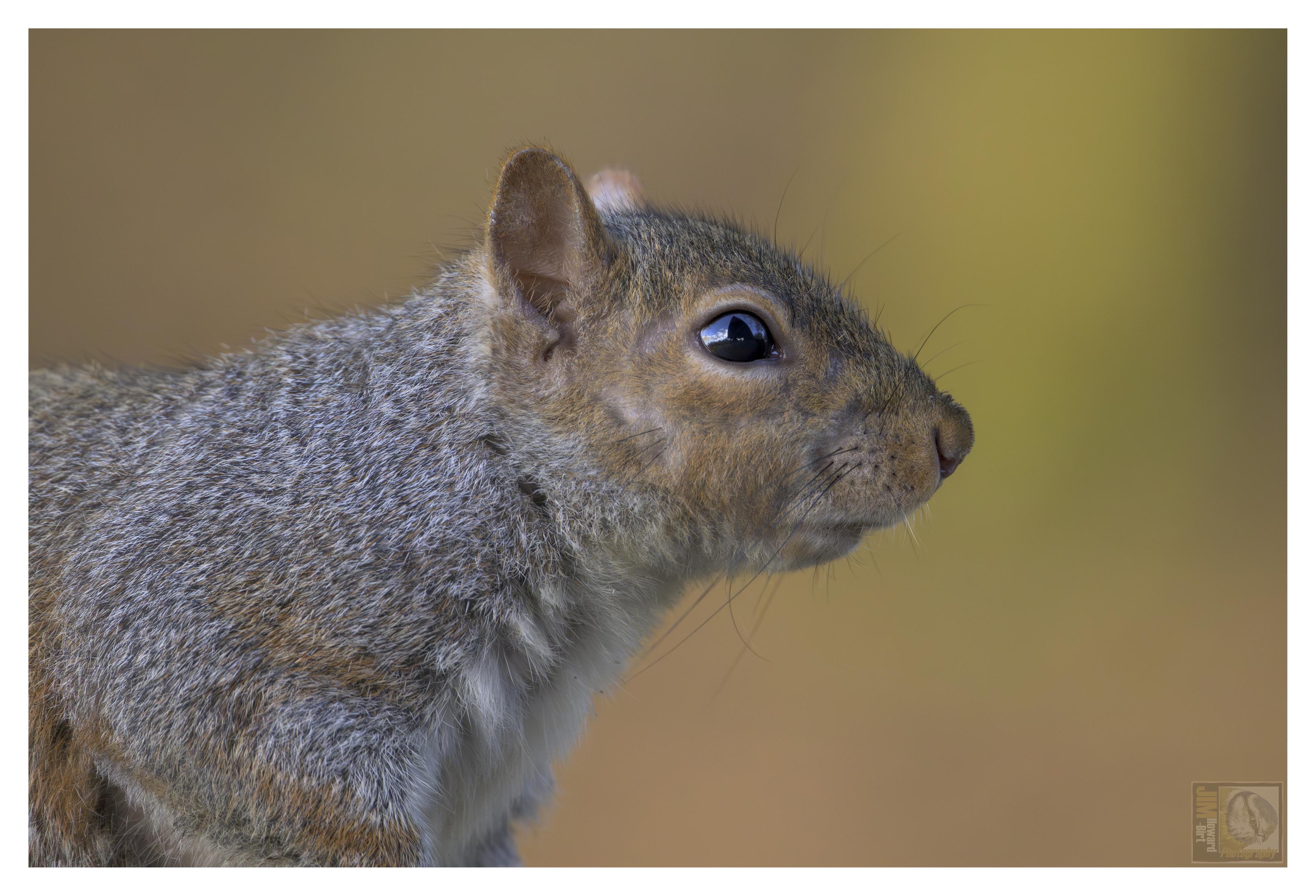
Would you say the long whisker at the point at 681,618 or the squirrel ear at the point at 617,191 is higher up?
the squirrel ear at the point at 617,191

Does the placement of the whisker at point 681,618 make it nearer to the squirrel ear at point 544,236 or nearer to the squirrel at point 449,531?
the squirrel at point 449,531

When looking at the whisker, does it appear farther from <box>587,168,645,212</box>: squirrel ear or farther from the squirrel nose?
<box>587,168,645,212</box>: squirrel ear

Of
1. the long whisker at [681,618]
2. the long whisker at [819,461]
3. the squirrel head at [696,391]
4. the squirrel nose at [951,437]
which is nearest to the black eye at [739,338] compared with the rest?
the squirrel head at [696,391]

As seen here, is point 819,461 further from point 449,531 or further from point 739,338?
point 449,531

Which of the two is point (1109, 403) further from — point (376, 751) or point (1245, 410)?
point (376, 751)

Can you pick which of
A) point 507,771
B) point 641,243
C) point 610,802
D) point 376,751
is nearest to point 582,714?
point 507,771

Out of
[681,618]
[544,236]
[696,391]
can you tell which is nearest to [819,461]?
[696,391]
